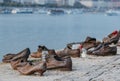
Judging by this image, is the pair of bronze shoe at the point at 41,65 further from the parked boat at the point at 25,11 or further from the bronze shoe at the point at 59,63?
the parked boat at the point at 25,11

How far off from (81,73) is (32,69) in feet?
4.57

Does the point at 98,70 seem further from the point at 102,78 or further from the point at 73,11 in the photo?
the point at 73,11

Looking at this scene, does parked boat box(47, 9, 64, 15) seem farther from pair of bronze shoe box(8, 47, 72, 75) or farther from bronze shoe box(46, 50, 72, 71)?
bronze shoe box(46, 50, 72, 71)

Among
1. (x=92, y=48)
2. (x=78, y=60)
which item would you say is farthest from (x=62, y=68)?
(x=92, y=48)

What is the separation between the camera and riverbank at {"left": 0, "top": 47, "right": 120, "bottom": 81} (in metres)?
15.3

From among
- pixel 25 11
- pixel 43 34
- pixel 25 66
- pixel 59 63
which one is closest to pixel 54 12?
pixel 25 11

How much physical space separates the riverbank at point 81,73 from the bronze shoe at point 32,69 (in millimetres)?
142

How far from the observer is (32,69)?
52.6 feet

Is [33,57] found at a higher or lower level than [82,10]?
higher

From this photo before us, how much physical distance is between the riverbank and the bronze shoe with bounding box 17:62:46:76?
14 centimetres

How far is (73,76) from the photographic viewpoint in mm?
15781

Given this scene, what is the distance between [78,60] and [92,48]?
2965 millimetres

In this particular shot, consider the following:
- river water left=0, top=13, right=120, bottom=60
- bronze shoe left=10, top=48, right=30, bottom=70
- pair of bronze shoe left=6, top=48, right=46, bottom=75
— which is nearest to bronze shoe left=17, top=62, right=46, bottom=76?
pair of bronze shoe left=6, top=48, right=46, bottom=75

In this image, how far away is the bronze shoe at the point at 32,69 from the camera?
1591 cm
